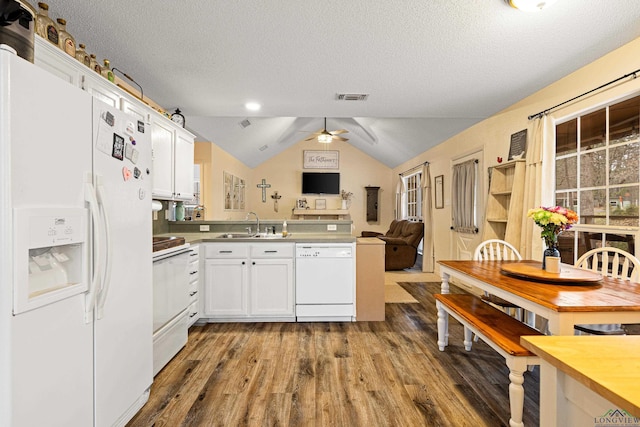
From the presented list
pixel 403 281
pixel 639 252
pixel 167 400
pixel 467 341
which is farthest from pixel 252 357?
pixel 403 281

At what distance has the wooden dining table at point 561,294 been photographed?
1.49 m

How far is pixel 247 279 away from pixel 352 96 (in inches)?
88.5

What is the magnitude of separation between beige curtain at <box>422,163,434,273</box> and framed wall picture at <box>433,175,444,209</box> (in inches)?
10.1

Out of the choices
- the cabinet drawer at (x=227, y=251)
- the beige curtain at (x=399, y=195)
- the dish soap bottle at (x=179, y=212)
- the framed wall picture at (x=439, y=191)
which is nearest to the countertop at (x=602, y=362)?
the cabinet drawer at (x=227, y=251)

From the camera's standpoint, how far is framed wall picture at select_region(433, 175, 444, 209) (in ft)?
19.3

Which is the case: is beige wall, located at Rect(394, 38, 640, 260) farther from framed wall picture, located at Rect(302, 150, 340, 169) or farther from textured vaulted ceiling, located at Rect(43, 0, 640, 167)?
framed wall picture, located at Rect(302, 150, 340, 169)

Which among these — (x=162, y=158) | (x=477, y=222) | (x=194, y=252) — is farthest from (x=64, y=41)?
(x=477, y=222)

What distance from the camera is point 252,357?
8.34 feet

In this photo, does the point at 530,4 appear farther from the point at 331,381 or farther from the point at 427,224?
the point at 427,224

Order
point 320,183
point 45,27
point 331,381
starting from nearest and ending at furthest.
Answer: point 45,27 → point 331,381 → point 320,183

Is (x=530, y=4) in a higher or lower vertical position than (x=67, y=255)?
higher

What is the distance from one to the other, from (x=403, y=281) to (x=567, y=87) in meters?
3.50

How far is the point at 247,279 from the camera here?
3.27 meters

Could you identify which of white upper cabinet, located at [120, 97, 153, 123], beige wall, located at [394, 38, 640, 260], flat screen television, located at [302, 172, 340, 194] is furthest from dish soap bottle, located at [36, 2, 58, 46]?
flat screen television, located at [302, 172, 340, 194]
